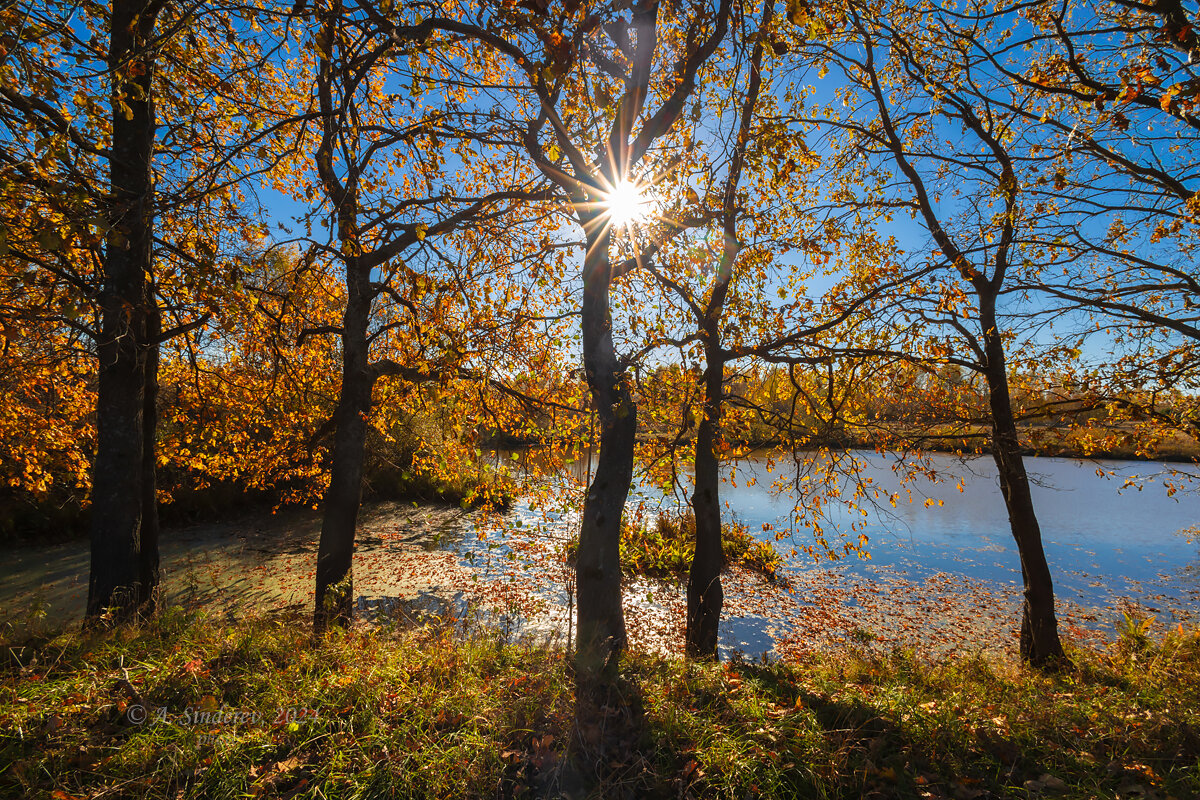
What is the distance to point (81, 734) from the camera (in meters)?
2.89

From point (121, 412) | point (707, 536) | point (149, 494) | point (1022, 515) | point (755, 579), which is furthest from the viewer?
point (755, 579)

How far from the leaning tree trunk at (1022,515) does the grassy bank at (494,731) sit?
8.33 ft

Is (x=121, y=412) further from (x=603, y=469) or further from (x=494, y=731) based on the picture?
(x=494, y=731)

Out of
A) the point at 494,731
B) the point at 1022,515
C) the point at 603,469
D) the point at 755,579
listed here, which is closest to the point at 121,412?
the point at 603,469

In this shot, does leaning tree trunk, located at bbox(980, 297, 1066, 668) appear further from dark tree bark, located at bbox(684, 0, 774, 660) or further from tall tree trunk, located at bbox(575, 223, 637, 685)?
tall tree trunk, located at bbox(575, 223, 637, 685)

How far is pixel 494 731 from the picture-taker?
321cm

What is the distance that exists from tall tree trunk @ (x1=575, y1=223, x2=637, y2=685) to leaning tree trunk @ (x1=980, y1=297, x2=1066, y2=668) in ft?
17.0

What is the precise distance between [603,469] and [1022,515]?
19.8ft

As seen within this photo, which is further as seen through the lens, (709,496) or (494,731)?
(709,496)

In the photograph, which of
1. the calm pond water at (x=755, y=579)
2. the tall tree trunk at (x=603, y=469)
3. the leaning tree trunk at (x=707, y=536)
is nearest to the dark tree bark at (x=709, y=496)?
the leaning tree trunk at (x=707, y=536)

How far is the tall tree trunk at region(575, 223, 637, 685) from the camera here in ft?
16.4

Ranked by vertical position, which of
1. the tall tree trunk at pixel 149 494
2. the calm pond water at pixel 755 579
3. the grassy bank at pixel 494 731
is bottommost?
the calm pond water at pixel 755 579

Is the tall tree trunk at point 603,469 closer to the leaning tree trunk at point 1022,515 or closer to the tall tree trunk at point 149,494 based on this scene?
the leaning tree trunk at point 1022,515

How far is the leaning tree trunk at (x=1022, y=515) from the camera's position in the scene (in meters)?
6.79
